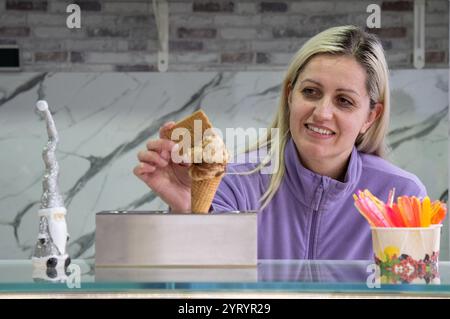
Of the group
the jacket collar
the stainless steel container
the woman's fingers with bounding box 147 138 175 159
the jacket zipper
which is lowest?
the jacket zipper

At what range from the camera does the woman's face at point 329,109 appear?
236 cm

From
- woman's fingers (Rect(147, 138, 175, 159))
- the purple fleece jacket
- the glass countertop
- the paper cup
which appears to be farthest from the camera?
the purple fleece jacket

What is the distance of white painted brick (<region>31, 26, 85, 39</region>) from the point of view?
3.71 m

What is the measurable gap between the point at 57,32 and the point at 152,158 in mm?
2192

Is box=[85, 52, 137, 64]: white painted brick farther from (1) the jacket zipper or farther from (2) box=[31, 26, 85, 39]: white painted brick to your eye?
(1) the jacket zipper

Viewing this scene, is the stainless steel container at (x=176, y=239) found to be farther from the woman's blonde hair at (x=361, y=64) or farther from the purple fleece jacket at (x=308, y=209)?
the woman's blonde hair at (x=361, y=64)

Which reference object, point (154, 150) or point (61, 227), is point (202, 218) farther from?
point (154, 150)

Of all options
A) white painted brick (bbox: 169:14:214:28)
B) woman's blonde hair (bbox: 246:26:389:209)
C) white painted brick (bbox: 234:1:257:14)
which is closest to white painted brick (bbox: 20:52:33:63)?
white painted brick (bbox: 169:14:214:28)

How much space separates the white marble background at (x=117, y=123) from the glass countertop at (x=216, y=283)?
246 centimetres

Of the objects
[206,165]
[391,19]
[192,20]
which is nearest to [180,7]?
[192,20]

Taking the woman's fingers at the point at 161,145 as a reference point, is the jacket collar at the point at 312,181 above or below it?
below

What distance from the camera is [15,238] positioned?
3.72 meters

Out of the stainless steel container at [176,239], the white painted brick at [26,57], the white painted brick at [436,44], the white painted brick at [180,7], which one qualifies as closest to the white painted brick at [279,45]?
the white painted brick at [180,7]

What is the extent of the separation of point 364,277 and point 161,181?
0.65 meters
